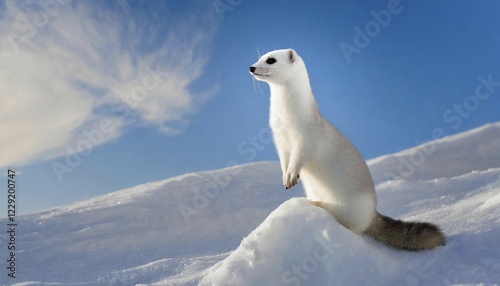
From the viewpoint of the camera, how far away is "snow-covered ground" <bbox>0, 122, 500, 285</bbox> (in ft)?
9.52

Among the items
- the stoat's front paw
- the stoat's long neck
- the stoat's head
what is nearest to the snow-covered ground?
the stoat's front paw

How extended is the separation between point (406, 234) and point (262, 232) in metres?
1.07

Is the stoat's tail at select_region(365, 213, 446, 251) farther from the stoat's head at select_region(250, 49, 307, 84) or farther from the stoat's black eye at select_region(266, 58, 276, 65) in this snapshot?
the stoat's black eye at select_region(266, 58, 276, 65)

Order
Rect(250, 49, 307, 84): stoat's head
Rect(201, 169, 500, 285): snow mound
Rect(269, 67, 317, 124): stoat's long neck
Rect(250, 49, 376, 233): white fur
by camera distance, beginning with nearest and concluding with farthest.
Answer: Rect(201, 169, 500, 285): snow mound → Rect(250, 49, 376, 233): white fur → Rect(269, 67, 317, 124): stoat's long neck → Rect(250, 49, 307, 84): stoat's head

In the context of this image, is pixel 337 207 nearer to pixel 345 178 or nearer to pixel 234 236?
Answer: pixel 345 178

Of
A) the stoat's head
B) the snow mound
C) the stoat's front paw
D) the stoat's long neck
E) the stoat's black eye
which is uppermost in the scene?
the stoat's black eye

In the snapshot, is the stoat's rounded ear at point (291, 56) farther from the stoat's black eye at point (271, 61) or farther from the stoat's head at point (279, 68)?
the stoat's black eye at point (271, 61)

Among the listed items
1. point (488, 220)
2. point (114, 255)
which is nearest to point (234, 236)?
point (114, 255)

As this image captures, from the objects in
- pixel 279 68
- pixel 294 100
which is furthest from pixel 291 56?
pixel 294 100

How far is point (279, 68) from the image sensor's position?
11.3 feet

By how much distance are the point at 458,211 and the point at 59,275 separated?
13.0ft

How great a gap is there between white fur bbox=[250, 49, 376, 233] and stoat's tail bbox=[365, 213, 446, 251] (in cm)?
11

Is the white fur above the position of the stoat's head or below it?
below

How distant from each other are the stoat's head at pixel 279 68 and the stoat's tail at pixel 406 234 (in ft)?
3.93
